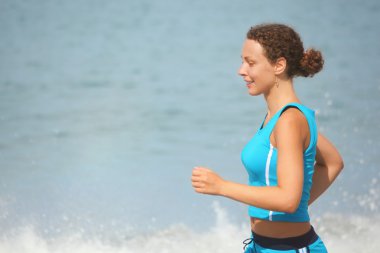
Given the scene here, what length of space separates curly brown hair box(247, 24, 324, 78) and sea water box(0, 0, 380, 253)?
17.0 ft

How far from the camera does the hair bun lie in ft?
9.30

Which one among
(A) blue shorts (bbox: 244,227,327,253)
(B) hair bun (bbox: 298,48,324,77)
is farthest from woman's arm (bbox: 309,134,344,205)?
(B) hair bun (bbox: 298,48,324,77)

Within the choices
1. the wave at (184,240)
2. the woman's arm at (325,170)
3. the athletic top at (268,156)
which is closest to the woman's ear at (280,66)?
the athletic top at (268,156)

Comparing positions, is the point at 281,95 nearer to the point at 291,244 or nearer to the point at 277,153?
the point at 277,153

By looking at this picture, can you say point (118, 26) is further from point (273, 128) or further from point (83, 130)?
point (273, 128)

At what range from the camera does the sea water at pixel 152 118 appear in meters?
8.88

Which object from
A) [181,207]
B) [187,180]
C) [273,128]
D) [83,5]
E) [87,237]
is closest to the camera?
[273,128]

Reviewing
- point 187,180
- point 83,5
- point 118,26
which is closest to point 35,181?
point 187,180

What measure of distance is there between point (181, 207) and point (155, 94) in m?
10.8

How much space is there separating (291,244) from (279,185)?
432 mm

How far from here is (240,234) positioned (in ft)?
28.4

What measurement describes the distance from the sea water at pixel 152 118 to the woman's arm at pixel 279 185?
530 centimetres

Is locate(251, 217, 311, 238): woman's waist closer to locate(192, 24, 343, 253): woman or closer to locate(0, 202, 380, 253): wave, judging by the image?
locate(192, 24, 343, 253): woman

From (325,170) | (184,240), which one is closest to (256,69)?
(325,170)
